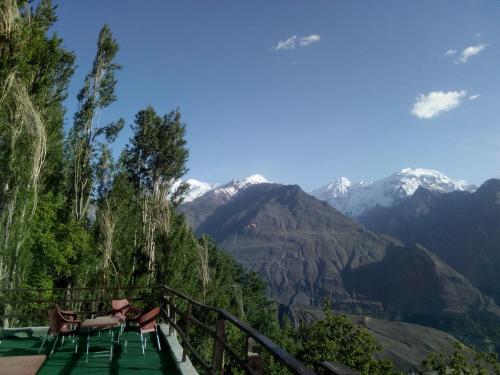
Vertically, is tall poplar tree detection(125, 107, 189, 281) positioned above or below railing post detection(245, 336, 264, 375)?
above

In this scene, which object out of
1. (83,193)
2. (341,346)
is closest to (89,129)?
(83,193)

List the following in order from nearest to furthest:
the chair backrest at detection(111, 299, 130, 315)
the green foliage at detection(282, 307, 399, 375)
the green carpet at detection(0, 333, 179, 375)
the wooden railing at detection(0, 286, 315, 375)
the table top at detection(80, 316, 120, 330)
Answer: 1. the wooden railing at detection(0, 286, 315, 375)
2. the green carpet at detection(0, 333, 179, 375)
3. the table top at detection(80, 316, 120, 330)
4. the chair backrest at detection(111, 299, 130, 315)
5. the green foliage at detection(282, 307, 399, 375)

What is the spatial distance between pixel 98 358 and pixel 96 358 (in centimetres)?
4

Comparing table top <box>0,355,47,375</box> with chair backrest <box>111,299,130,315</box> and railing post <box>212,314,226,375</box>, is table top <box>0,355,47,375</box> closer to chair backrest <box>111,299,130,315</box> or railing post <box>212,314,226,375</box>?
railing post <box>212,314,226,375</box>

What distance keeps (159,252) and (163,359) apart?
537 inches

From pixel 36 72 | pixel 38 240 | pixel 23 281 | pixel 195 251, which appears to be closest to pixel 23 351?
pixel 23 281

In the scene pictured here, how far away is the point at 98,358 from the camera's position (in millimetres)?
7238

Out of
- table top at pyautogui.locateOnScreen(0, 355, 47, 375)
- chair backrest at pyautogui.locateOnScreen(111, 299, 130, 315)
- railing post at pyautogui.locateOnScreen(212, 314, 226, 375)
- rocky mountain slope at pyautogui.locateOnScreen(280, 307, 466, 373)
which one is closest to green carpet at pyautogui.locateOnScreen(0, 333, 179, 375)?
chair backrest at pyautogui.locateOnScreen(111, 299, 130, 315)

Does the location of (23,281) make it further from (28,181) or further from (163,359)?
(163,359)

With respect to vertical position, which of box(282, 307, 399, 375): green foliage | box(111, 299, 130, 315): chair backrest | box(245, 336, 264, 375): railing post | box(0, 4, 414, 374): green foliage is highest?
box(0, 4, 414, 374): green foliage

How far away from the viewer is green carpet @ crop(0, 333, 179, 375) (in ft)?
21.4

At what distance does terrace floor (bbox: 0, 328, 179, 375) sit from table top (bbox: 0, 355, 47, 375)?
1.59 m

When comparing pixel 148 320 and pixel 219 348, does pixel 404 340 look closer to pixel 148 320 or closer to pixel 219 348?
pixel 148 320

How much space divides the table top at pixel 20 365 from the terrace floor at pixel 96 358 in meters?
1.59
